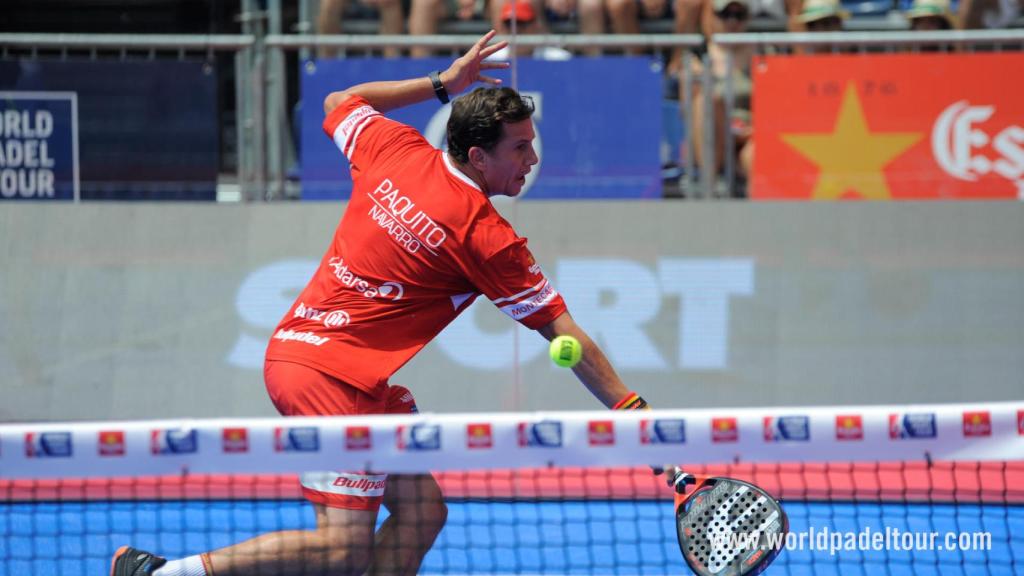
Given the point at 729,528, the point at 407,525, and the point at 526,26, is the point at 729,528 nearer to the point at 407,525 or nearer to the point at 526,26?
the point at 407,525

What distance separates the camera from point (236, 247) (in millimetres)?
6840

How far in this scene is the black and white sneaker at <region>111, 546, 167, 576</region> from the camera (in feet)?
11.3

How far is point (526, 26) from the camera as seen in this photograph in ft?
24.0

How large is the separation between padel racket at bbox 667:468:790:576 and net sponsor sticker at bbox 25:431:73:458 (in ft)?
5.72

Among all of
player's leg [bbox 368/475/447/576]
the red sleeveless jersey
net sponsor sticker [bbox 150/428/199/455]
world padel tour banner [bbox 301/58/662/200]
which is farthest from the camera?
world padel tour banner [bbox 301/58/662/200]

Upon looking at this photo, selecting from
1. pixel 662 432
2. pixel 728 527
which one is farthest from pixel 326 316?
pixel 728 527

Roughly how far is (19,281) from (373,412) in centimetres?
402

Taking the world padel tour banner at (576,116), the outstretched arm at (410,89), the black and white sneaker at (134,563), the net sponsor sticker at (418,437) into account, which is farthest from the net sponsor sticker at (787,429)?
the world padel tour banner at (576,116)

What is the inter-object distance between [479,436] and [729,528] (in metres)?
0.91

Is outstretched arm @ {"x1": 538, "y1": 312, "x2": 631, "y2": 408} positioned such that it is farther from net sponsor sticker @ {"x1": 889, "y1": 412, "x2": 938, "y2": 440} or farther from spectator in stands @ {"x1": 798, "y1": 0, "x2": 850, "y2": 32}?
spectator in stands @ {"x1": 798, "y1": 0, "x2": 850, "y2": 32}

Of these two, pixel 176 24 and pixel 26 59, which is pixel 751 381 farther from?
pixel 26 59

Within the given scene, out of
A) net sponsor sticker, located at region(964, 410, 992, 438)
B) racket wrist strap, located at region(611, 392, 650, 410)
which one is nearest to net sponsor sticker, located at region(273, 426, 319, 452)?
racket wrist strap, located at region(611, 392, 650, 410)

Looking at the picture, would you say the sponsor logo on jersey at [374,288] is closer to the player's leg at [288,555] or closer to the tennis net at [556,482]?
the tennis net at [556,482]

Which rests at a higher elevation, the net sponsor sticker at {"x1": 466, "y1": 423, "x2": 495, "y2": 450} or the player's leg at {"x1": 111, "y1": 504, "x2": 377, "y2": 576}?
the net sponsor sticker at {"x1": 466, "y1": 423, "x2": 495, "y2": 450}
